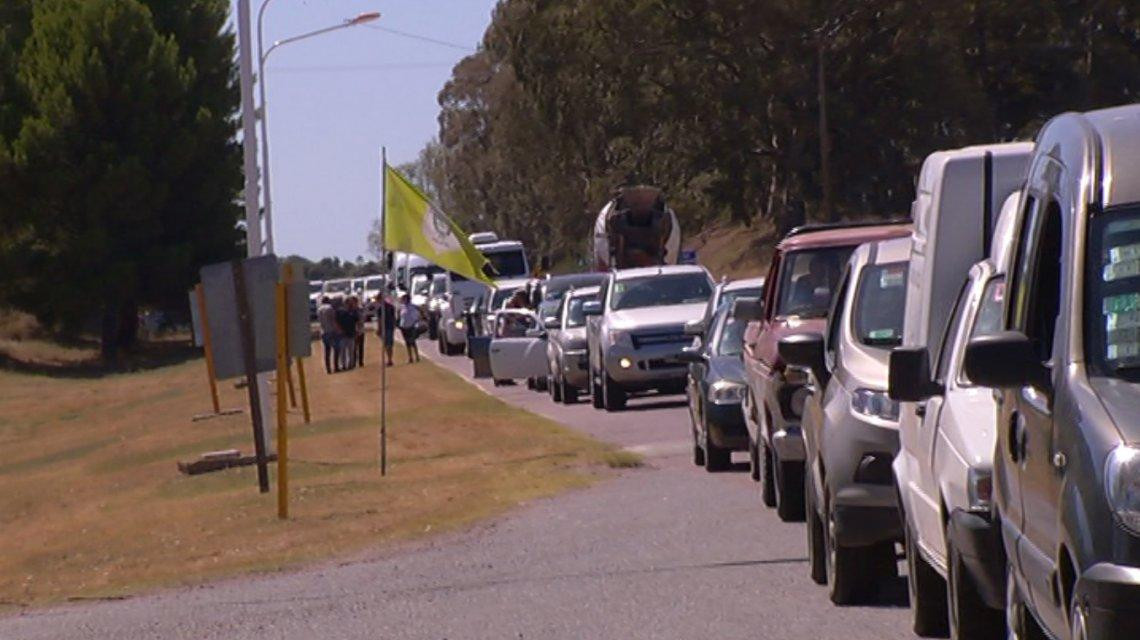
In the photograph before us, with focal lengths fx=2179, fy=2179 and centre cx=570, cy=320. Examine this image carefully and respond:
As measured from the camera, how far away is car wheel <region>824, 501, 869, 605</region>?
10477mm

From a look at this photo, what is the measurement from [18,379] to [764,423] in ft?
175

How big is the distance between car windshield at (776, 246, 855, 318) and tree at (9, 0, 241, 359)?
54.7 metres

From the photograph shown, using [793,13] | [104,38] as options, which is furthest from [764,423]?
[104,38]

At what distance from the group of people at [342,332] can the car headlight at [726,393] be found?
34.2m

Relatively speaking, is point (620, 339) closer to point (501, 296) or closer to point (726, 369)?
point (726, 369)

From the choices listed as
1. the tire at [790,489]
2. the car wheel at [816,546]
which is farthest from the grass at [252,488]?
the car wheel at [816,546]

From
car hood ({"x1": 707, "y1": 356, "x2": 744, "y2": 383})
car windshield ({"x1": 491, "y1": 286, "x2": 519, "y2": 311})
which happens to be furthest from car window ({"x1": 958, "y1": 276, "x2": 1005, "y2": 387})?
car windshield ({"x1": 491, "y1": 286, "x2": 519, "y2": 311})

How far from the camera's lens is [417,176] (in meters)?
136

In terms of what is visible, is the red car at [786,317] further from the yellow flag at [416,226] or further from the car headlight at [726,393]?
the yellow flag at [416,226]

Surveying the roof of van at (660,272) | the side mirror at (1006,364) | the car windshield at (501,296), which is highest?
the side mirror at (1006,364)

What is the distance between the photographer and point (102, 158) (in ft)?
228

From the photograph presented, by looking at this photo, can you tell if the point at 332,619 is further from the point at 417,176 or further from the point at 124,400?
the point at 417,176

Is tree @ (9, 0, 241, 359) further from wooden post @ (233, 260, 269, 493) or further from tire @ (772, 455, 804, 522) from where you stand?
tire @ (772, 455, 804, 522)

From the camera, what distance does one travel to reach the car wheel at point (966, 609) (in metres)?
7.93
